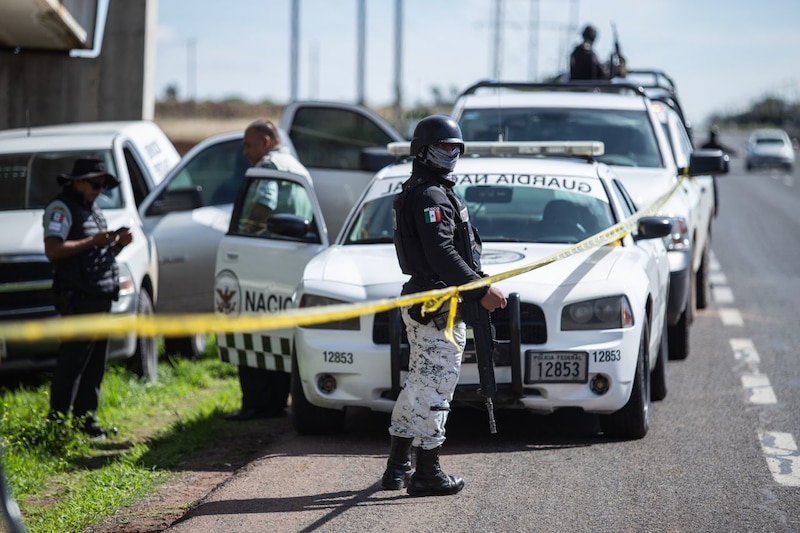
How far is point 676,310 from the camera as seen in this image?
984 centimetres

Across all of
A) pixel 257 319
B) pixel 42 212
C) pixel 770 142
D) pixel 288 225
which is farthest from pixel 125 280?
pixel 770 142

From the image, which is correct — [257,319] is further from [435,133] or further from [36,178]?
[36,178]

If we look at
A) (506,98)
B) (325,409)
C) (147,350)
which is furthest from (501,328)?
(506,98)

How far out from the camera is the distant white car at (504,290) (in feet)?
23.4

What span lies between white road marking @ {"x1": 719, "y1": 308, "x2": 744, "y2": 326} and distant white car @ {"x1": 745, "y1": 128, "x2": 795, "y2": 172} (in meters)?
43.0

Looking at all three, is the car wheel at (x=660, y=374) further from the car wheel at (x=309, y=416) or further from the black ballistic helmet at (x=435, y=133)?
the black ballistic helmet at (x=435, y=133)

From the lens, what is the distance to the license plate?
7074 mm

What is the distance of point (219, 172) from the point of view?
11.7 metres

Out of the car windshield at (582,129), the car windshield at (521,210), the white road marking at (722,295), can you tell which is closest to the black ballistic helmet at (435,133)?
the car windshield at (521,210)

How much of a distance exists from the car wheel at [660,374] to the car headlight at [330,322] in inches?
89.9

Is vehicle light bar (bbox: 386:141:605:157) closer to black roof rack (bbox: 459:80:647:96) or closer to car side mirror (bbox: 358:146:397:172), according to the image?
car side mirror (bbox: 358:146:397:172)

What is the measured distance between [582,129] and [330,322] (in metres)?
4.63

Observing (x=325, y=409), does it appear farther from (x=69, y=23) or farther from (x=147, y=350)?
(x=69, y=23)

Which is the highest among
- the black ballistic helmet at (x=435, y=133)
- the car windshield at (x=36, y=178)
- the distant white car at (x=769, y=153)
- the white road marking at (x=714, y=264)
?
the black ballistic helmet at (x=435, y=133)
